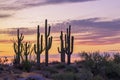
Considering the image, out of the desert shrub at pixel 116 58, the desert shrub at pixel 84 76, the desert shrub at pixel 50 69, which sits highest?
the desert shrub at pixel 116 58

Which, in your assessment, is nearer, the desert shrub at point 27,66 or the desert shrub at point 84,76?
the desert shrub at point 84,76

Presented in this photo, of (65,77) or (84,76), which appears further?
(84,76)

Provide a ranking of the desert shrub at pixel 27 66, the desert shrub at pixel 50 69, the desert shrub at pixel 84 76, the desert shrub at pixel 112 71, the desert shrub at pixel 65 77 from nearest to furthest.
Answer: the desert shrub at pixel 65 77 → the desert shrub at pixel 84 76 → the desert shrub at pixel 112 71 → the desert shrub at pixel 27 66 → the desert shrub at pixel 50 69

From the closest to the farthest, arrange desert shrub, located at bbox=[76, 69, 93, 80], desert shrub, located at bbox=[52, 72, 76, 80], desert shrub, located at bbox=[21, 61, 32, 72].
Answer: desert shrub, located at bbox=[52, 72, 76, 80] < desert shrub, located at bbox=[76, 69, 93, 80] < desert shrub, located at bbox=[21, 61, 32, 72]

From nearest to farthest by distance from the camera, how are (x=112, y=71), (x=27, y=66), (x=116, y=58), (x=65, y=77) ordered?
(x=65, y=77)
(x=112, y=71)
(x=27, y=66)
(x=116, y=58)

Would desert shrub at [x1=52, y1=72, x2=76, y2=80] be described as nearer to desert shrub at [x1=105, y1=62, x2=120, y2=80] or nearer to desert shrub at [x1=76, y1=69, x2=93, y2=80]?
desert shrub at [x1=76, y1=69, x2=93, y2=80]

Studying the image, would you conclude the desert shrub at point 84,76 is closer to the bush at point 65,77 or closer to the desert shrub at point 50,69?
the bush at point 65,77

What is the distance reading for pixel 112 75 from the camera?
4016cm

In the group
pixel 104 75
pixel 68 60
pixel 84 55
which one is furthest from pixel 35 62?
pixel 104 75

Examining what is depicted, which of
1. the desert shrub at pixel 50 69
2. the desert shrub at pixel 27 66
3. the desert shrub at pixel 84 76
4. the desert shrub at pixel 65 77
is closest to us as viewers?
the desert shrub at pixel 65 77

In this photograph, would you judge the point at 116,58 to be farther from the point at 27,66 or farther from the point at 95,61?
the point at 27,66

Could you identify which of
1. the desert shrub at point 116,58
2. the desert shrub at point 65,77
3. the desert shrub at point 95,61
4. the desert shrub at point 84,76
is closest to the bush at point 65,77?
the desert shrub at point 65,77

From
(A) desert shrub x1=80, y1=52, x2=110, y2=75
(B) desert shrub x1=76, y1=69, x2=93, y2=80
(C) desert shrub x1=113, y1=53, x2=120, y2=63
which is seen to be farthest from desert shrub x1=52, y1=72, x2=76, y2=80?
(C) desert shrub x1=113, y1=53, x2=120, y2=63

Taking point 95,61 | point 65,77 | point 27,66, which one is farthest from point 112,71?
point 27,66
